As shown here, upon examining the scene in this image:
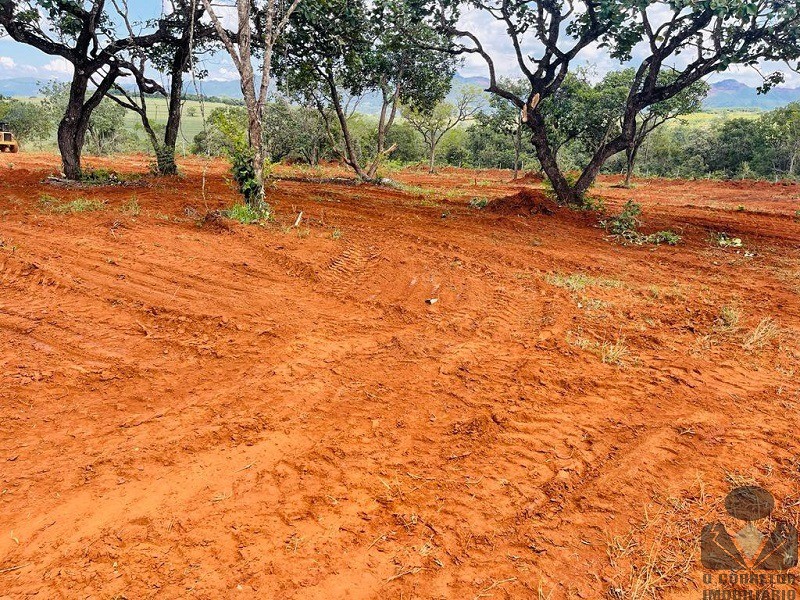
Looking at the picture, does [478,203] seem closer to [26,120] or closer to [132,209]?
[132,209]

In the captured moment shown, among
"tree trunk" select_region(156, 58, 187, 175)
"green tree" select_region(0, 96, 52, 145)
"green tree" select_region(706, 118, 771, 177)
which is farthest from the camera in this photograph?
"green tree" select_region(0, 96, 52, 145)

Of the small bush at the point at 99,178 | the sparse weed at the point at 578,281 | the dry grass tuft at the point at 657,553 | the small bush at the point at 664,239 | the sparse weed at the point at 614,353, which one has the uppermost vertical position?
the small bush at the point at 99,178

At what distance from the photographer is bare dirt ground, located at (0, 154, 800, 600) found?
7.20 ft

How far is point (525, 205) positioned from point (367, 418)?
27.2ft

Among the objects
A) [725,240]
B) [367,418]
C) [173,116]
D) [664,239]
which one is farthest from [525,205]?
[173,116]

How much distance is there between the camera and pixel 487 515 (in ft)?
8.13

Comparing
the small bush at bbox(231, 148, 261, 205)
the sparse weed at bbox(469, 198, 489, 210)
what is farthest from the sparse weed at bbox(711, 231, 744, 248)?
the small bush at bbox(231, 148, 261, 205)

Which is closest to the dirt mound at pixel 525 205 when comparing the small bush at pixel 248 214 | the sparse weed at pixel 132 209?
the small bush at pixel 248 214

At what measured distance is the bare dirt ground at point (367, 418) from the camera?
2.19 m

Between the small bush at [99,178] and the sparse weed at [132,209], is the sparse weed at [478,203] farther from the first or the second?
the small bush at [99,178]

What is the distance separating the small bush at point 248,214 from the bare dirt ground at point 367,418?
82cm

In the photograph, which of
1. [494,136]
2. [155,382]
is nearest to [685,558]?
[155,382]

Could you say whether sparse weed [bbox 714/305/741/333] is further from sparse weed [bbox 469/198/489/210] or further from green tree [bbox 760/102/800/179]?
green tree [bbox 760/102/800/179]

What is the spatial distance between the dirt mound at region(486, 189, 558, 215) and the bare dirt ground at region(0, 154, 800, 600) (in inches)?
160
